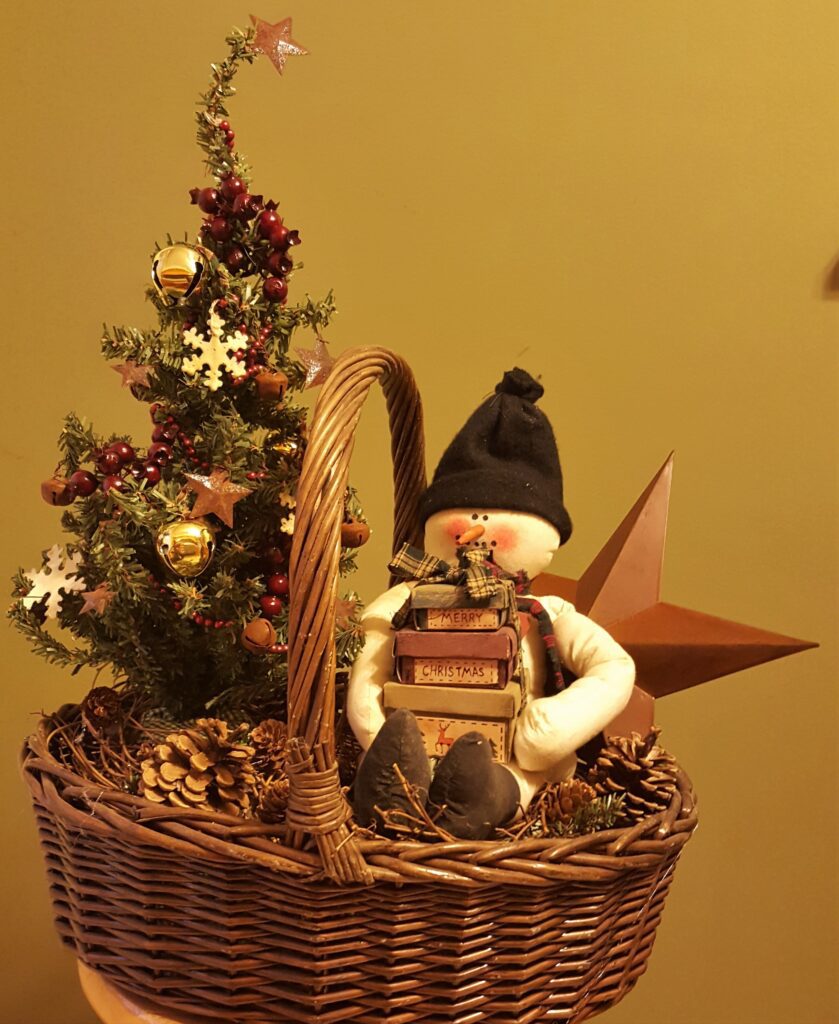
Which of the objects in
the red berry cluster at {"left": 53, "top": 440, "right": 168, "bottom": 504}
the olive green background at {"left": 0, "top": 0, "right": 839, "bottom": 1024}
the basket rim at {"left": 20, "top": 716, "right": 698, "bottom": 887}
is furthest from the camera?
the olive green background at {"left": 0, "top": 0, "right": 839, "bottom": 1024}

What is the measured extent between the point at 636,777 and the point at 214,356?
1.68 ft

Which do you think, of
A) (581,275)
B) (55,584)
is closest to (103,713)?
(55,584)

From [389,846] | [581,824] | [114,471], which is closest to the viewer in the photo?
[389,846]

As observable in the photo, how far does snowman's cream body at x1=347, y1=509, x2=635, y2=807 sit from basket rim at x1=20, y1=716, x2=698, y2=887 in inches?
3.3

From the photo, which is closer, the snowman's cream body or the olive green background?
the snowman's cream body

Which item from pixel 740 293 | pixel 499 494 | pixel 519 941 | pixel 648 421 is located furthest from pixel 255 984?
pixel 740 293

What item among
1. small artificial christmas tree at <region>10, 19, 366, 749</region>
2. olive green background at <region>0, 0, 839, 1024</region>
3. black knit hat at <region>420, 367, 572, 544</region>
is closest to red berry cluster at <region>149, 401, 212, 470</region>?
small artificial christmas tree at <region>10, 19, 366, 749</region>

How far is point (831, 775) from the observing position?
4.53 feet

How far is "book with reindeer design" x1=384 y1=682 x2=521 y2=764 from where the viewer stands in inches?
30.3

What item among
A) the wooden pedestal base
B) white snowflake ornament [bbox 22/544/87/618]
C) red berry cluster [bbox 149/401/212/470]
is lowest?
the wooden pedestal base

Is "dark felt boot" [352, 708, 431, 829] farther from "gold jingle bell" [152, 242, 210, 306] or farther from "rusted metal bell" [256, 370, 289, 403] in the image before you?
"gold jingle bell" [152, 242, 210, 306]

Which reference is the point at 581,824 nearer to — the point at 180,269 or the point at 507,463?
the point at 507,463

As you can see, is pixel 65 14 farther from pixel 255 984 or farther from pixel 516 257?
pixel 255 984

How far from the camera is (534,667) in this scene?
2.89 feet
